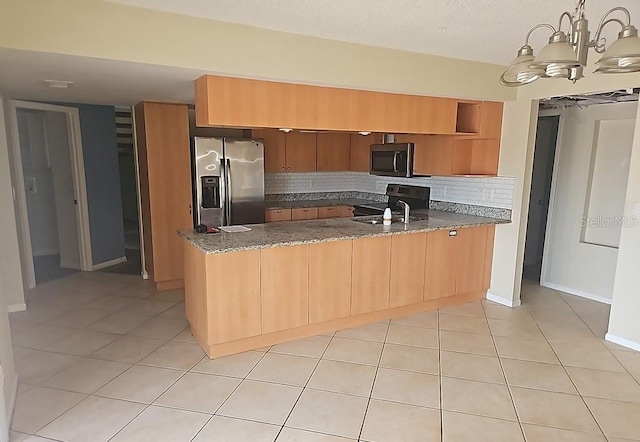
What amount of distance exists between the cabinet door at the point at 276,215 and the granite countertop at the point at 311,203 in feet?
0.28

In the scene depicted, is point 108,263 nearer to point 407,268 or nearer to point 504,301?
point 407,268

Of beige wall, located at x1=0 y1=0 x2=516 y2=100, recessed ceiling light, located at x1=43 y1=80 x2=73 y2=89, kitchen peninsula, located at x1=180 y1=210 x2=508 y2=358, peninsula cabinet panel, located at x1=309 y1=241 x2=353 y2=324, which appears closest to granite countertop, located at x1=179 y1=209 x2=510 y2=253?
kitchen peninsula, located at x1=180 y1=210 x2=508 y2=358

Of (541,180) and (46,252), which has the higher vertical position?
(541,180)

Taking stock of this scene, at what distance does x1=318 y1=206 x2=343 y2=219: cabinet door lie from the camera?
18.0 ft

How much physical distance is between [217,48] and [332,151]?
318 cm

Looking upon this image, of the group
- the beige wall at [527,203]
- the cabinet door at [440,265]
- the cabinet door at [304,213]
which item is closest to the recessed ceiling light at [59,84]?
the cabinet door at [304,213]

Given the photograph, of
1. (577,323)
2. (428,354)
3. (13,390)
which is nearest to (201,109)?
(13,390)

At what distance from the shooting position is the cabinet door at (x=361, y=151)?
5594 millimetres

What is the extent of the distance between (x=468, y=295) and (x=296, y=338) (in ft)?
6.55

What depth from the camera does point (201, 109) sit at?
302 centimetres

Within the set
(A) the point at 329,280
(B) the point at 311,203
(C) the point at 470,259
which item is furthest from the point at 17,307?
(C) the point at 470,259

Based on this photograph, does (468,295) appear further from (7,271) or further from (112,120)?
(112,120)

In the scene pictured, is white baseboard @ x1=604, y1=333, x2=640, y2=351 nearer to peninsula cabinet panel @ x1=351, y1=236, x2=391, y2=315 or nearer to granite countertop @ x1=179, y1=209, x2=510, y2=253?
granite countertop @ x1=179, y1=209, x2=510, y2=253

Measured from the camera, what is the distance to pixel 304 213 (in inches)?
212
